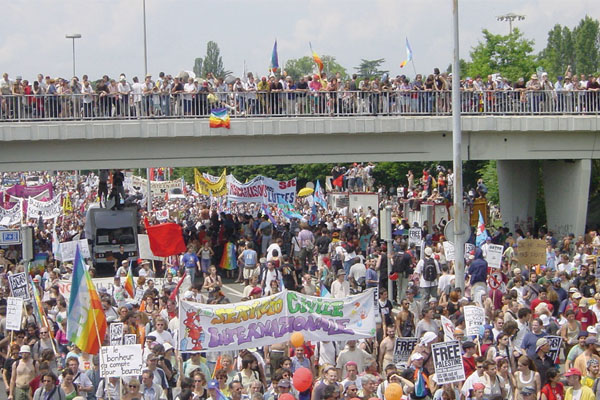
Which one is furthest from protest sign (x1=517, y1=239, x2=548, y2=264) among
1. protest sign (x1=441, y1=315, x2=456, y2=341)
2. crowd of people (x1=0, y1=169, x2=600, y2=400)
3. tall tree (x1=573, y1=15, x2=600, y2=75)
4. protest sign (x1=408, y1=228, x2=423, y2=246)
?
tall tree (x1=573, y1=15, x2=600, y2=75)

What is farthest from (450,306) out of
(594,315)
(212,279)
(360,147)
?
(360,147)

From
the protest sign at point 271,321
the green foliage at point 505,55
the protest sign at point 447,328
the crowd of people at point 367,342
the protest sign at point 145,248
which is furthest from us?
the green foliage at point 505,55

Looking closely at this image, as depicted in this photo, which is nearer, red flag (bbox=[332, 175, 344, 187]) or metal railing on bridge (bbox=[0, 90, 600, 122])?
metal railing on bridge (bbox=[0, 90, 600, 122])

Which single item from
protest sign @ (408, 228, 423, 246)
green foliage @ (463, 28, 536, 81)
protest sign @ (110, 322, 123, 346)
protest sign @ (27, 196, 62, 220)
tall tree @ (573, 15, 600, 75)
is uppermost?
tall tree @ (573, 15, 600, 75)

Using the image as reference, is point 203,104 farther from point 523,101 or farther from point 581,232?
point 581,232

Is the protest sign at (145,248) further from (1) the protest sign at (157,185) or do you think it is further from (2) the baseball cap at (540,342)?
(1) the protest sign at (157,185)

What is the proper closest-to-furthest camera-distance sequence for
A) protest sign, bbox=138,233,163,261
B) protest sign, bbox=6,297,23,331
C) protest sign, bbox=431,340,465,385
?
1. protest sign, bbox=431,340,465,385
2. protest sign, bbox=6,297,23,331
3. protest sign, bbox=138,233,163,261

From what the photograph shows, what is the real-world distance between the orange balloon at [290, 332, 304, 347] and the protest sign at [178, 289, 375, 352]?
28 centimetres

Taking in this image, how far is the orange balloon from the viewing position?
554 inches

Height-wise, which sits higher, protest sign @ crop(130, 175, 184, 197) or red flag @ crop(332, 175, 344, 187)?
red flag @ crop(332, 175, 344, 187)

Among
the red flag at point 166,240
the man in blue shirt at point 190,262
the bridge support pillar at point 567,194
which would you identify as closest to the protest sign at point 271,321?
the man in blue shirt at point 190,262

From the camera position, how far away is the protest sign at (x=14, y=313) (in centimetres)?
1591

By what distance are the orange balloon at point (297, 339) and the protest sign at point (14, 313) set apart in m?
4.34

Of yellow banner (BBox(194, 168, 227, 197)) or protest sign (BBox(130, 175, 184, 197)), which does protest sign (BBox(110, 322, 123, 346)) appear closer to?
yellow banner (BBox(194, 168, 227, 197))
